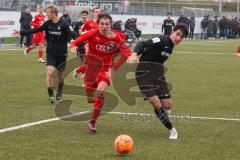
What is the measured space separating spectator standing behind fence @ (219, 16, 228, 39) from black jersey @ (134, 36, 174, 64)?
44570 millimetres

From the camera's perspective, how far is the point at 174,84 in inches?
648

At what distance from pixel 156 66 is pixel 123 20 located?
3264 cm

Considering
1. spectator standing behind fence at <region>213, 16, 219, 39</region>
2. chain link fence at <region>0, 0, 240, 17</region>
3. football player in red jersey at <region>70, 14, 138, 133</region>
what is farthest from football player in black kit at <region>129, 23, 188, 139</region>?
spectator standing behind fence at <region>213, 16, 219, 39</region>

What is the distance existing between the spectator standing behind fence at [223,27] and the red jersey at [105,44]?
44.1 metres

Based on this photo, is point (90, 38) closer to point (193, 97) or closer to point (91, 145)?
point (91, 145)

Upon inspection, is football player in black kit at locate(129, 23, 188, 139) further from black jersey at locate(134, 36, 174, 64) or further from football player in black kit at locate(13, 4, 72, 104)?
football player in black kit at locate(13, 4, 72, 104)

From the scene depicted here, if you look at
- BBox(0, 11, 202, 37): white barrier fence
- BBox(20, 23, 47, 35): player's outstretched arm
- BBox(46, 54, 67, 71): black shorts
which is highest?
BBox(20, 23, 47, 35): player's outstretched arm

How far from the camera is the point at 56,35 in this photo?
12.7 metres

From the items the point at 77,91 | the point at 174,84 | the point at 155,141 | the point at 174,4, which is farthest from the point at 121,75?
the point at 174,4

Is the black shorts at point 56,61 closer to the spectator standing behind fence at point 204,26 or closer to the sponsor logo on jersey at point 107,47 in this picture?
the sponsor logo on jersey at point 107,47

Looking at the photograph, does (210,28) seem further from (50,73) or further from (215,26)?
(50,73)

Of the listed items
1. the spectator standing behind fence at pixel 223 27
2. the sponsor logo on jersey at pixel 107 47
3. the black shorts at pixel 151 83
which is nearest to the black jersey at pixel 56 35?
the sponsor logo on jersey at pixel 107 47

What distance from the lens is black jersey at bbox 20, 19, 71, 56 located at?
41.5 ft

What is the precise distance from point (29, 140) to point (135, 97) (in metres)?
5.50
